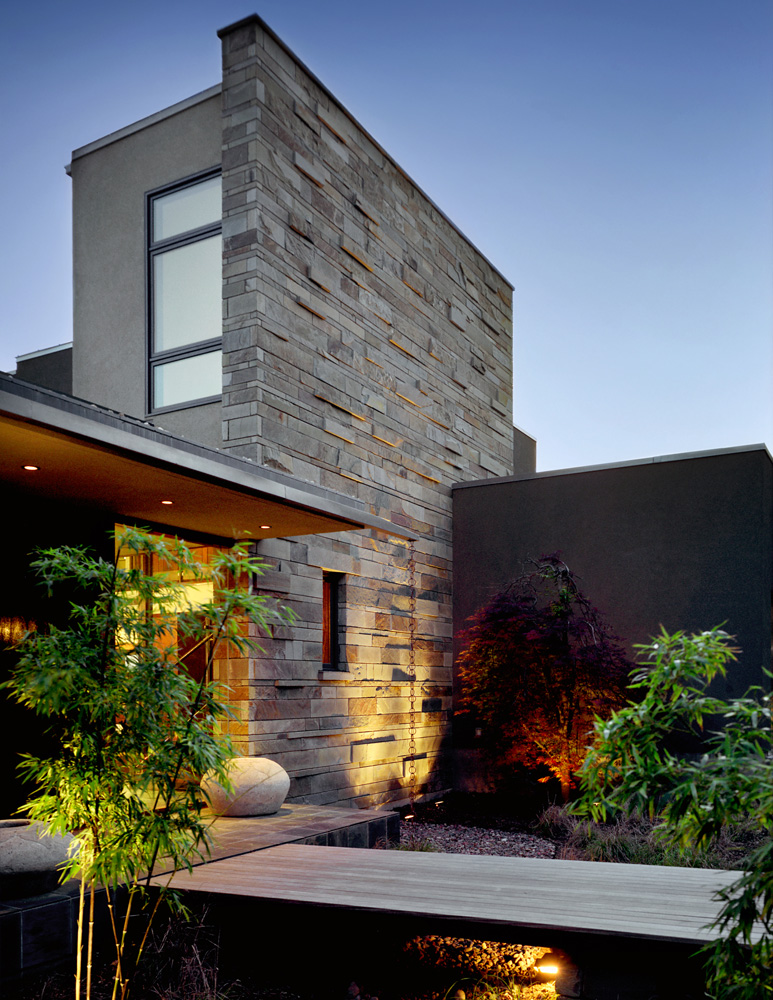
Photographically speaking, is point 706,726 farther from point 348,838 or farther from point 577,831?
point 348,838

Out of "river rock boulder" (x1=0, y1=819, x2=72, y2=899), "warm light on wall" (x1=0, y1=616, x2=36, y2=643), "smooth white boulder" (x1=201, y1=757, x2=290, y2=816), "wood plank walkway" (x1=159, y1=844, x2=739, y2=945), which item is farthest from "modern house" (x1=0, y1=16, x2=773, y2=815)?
"wood plank walkway" (x1=159, y1=844, x2=739, y2=945)

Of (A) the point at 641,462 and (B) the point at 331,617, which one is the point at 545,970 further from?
(A) the point at 641,462

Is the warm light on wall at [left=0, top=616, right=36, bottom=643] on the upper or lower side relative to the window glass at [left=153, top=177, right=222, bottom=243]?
lower

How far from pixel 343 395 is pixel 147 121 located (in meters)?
3.19

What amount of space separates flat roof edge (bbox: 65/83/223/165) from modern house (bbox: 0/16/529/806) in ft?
0.08

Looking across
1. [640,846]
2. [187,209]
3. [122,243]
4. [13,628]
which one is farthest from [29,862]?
[122,243]

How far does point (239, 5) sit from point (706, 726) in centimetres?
814

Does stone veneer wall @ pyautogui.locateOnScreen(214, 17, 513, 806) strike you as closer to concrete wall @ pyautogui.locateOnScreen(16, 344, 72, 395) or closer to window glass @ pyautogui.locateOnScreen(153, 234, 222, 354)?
window glass @ pyautogui.locateOnScreen(153, 234, 222, 354)

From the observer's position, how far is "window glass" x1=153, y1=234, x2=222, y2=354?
23.9ft

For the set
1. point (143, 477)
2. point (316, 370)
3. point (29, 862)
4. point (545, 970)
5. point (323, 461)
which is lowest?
point (545, 970)

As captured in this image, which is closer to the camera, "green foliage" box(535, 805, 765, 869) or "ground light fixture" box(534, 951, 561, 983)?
"ground light fixture" box(534, 951, 561, 983)

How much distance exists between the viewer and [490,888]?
384 cm

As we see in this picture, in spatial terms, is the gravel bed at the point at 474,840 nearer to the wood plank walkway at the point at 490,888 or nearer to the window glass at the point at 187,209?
the wood plank walkway at the point at 490,888

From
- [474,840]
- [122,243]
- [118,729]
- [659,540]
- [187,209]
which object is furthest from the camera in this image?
[659,540]
